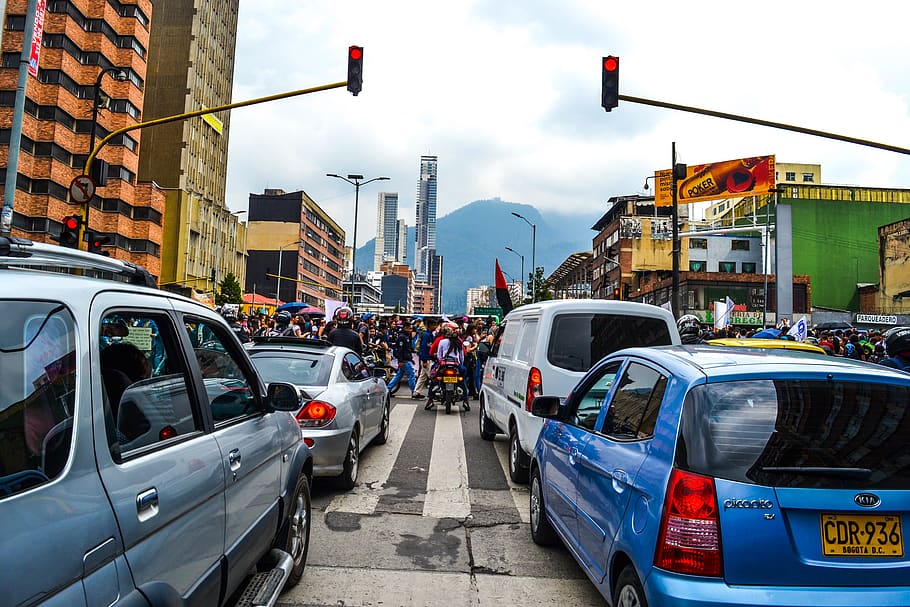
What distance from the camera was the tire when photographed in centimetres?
443

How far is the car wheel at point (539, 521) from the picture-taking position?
5449 millimetres

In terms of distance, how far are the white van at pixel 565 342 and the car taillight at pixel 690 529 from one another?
164 inches

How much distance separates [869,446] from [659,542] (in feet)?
3.32

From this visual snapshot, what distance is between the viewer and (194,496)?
9.02 feet

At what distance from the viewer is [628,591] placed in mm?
3330

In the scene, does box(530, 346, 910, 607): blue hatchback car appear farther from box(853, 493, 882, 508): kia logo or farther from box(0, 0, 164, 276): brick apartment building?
box(0, 0, 164, 276): brick apartment building

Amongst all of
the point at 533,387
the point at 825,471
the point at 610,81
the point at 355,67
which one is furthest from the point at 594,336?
the point at 355,67

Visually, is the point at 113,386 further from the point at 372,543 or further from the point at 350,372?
the point at 350,372

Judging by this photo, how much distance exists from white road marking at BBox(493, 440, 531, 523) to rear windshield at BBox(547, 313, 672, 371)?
143 cm

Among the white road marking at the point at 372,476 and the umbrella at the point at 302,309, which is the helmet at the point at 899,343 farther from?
the umbrella at the point at 302,309

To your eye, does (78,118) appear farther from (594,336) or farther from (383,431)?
(594,336)

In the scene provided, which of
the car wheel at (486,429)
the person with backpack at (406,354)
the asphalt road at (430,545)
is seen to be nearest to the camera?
the asphalt road at (430,545)

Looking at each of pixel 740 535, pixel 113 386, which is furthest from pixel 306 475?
pixel 740 535

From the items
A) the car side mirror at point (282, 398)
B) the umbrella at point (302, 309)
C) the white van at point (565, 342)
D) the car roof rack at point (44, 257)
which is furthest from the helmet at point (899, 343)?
the umbrella at point (302, 309)
